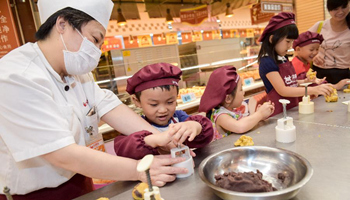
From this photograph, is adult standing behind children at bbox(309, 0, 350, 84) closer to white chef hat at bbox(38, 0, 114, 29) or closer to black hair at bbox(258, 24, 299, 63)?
black hair at bbox(258, 24, 299, 63)

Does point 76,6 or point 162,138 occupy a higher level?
point 76,6

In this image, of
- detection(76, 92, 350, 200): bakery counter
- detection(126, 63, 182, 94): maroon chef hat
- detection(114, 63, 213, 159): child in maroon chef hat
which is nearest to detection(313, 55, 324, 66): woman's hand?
detection(76, 92, 350, 200): bakery counter

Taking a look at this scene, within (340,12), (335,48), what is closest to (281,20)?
(340,12)

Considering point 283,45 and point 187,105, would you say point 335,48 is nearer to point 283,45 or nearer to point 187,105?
point 283,45

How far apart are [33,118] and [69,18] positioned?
0.53 meters

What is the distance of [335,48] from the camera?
Result: 2961mm

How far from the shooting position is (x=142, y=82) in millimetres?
1539

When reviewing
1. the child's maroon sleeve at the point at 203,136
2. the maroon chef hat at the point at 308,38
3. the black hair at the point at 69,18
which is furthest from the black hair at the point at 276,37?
the black hair at the point at 69,18

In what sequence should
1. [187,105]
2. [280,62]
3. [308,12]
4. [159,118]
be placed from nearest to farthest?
[159,118], [280,62], [187,105], [308,12]

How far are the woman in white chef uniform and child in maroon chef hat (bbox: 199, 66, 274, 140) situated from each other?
2.04 feet

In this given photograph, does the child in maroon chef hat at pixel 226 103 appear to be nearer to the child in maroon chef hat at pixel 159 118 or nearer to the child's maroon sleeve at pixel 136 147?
the child in maroon chef hat at pixel 159 118

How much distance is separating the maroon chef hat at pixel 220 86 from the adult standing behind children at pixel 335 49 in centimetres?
191

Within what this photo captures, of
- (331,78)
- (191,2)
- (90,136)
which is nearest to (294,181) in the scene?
(90,136)

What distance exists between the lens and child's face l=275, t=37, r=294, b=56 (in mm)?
2168
